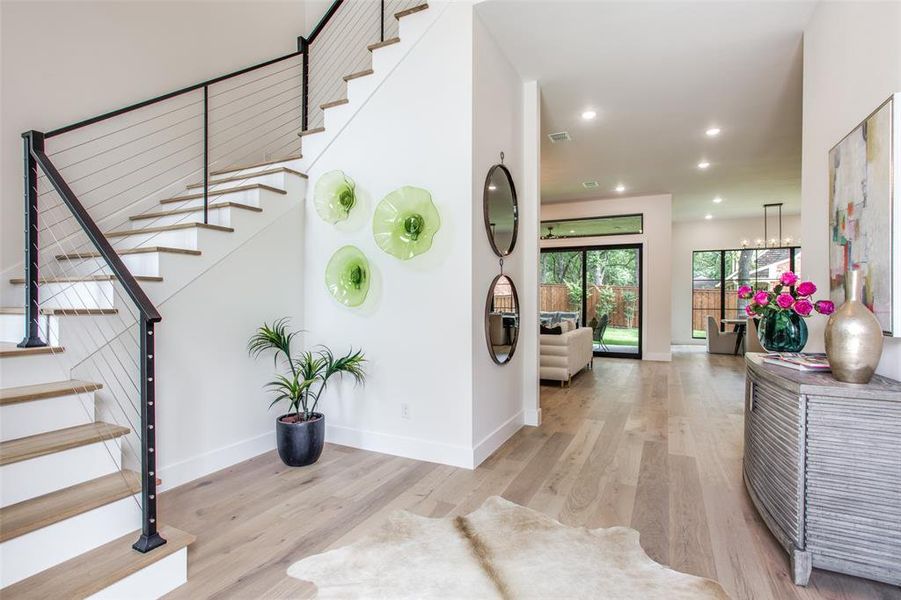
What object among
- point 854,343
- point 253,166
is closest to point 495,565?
A: point 854,343

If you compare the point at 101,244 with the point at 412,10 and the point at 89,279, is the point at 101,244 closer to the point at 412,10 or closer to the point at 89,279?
the point at 89,279

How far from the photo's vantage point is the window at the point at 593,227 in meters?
8.31

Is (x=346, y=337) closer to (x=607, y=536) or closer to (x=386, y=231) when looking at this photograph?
(x=386, y=231)

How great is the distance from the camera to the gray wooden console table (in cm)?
167

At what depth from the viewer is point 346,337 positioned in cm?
343

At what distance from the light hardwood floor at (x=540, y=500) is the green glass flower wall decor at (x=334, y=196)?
5.82ft

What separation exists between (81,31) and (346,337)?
283 centimetres

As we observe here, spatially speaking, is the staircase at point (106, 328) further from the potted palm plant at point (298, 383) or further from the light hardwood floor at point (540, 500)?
the potted palm plant at point (298, 383)

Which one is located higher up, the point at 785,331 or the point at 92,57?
the point at 92,57

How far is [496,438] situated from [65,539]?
2438 millimetres

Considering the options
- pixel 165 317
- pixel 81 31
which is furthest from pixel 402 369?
pixel 81 31

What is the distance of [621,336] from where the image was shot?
8.65 metres

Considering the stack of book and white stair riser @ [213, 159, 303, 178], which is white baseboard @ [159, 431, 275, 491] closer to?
white stair riser @ [213, 159, 303, 178]

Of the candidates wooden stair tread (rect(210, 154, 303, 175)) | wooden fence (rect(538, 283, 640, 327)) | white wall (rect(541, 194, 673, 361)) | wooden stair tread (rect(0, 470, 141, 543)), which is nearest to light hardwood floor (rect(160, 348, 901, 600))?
wooden stair tread (rect(0, 470, 141, 543))
